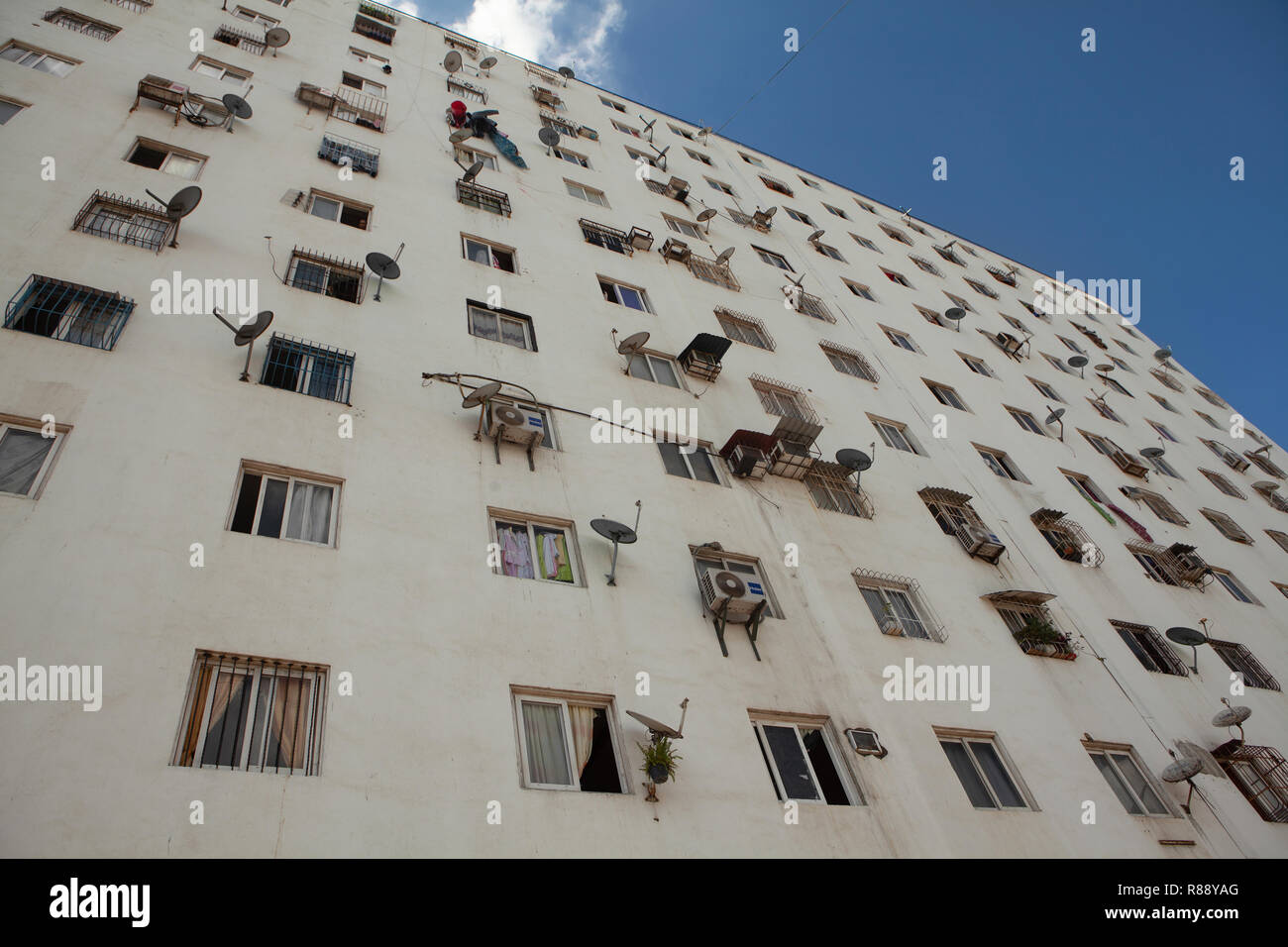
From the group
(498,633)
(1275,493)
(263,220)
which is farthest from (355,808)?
(1275,493)

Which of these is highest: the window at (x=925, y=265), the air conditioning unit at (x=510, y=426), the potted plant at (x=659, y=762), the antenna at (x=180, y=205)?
the window at (x=925, y=265)

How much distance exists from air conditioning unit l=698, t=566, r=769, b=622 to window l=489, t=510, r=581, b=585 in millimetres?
2172

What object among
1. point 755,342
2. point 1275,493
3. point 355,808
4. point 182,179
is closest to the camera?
point 355,808

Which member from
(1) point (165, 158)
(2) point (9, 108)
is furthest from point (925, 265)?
(2) point (9, 108)

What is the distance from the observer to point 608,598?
11.0 metres

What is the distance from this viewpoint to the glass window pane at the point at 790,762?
10.2 m

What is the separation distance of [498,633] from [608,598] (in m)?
1.99

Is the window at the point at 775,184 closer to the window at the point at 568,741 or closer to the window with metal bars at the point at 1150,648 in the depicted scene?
the window with metal bars at the point at 1150,648

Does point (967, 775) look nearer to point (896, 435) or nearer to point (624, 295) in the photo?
point (896, 435)

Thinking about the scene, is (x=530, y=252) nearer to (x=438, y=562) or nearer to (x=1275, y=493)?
(x=438, y=562)

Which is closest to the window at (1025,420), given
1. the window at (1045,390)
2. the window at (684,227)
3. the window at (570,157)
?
the window at (1045,390)

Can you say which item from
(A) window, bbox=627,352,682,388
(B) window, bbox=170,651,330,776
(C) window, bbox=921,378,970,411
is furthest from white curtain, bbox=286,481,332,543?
(C) window, bbox=921,378,970,411

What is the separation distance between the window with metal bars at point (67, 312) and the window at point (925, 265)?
32471 mm

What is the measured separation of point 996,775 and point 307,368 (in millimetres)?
13704
